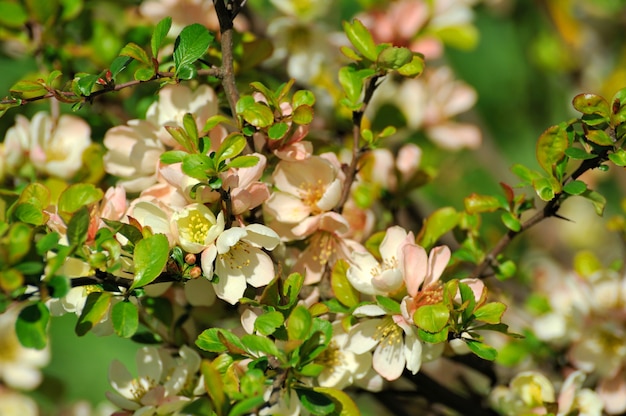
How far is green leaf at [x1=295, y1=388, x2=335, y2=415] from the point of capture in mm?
471

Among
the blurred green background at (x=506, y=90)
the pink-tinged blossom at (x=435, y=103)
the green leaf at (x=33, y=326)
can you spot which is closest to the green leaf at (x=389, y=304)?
the green leaf at (x=33, y=326)

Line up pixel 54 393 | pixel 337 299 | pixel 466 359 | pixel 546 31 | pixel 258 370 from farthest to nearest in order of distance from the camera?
pixel 546 31 → pixel 54 393 → pixel 466 359 → pixel 337 299 → pixel 258 370

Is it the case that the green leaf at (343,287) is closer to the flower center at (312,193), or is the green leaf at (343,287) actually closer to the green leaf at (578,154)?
the flower center at (312,193)

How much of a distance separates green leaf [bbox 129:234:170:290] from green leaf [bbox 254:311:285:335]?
0.08 m

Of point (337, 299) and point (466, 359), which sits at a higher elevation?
point (337, 299)

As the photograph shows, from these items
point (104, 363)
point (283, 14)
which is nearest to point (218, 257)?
point (283, 14)

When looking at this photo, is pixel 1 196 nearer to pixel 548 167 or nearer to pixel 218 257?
pixel 218 257

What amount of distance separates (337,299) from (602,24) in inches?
54.3

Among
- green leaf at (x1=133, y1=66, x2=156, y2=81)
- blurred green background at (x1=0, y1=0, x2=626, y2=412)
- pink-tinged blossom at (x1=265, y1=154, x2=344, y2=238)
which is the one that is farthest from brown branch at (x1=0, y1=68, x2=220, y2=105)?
blurred green background at (x1=0, y1=0, x2=626, y2=412)

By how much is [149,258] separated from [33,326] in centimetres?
8

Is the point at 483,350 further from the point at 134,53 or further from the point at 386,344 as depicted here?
the point at 134,53

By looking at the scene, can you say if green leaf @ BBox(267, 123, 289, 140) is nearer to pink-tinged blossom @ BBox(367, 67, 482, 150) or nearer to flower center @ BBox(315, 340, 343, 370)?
flower center @ BBox(315, 340, 343, 370)

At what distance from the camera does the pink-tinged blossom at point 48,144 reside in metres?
0.66

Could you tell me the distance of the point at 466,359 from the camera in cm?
68
